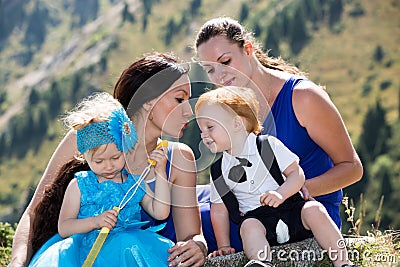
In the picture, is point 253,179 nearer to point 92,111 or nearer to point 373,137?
point 92,111

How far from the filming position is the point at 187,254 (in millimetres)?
5090

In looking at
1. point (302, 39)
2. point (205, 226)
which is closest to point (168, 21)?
point (302, 39)

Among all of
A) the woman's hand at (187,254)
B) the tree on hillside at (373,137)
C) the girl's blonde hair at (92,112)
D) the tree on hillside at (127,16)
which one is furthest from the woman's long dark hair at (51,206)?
the tree on hillside at (127,16)

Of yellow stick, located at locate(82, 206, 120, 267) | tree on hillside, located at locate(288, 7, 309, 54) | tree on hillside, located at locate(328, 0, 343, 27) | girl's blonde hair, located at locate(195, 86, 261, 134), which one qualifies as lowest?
yellow stick, located at locate(82, 206, 120, 267)

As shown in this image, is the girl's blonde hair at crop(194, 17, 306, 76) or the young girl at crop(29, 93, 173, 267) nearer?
the young girl at crop(29, 93, 173, 267)

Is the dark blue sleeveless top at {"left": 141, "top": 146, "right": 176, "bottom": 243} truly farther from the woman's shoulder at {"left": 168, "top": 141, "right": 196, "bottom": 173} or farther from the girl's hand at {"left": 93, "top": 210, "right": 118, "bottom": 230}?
the girl's hand at {"left": 93, "top": 210, "right": 118, "bottom": 230}

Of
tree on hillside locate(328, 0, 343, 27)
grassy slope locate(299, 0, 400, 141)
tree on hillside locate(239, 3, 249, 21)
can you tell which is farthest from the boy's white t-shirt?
tree on hillside locate(239, 3, 249, 21)

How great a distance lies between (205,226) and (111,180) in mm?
1372

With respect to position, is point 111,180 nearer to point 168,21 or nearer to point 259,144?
point 259,144

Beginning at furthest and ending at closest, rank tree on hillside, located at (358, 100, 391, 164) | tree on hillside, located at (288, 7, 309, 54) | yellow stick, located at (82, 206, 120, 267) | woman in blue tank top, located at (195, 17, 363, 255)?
tree on hillside, located at (288, 7, 309, 54), tree on hillside, located at (358, 100, 391, 164), woman in blue tank top, located at (195, 17, 363, 255), yellow stick, located at (82, 206, 120, 267)

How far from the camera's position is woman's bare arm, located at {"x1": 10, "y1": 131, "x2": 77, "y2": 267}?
5.51 m

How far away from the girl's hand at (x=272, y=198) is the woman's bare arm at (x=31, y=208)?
1893 millimetres

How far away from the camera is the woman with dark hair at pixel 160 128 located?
5.50 m

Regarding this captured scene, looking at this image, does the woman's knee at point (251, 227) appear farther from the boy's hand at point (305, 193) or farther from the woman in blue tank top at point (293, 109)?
the woman in blue tank top at point (293, 109)
